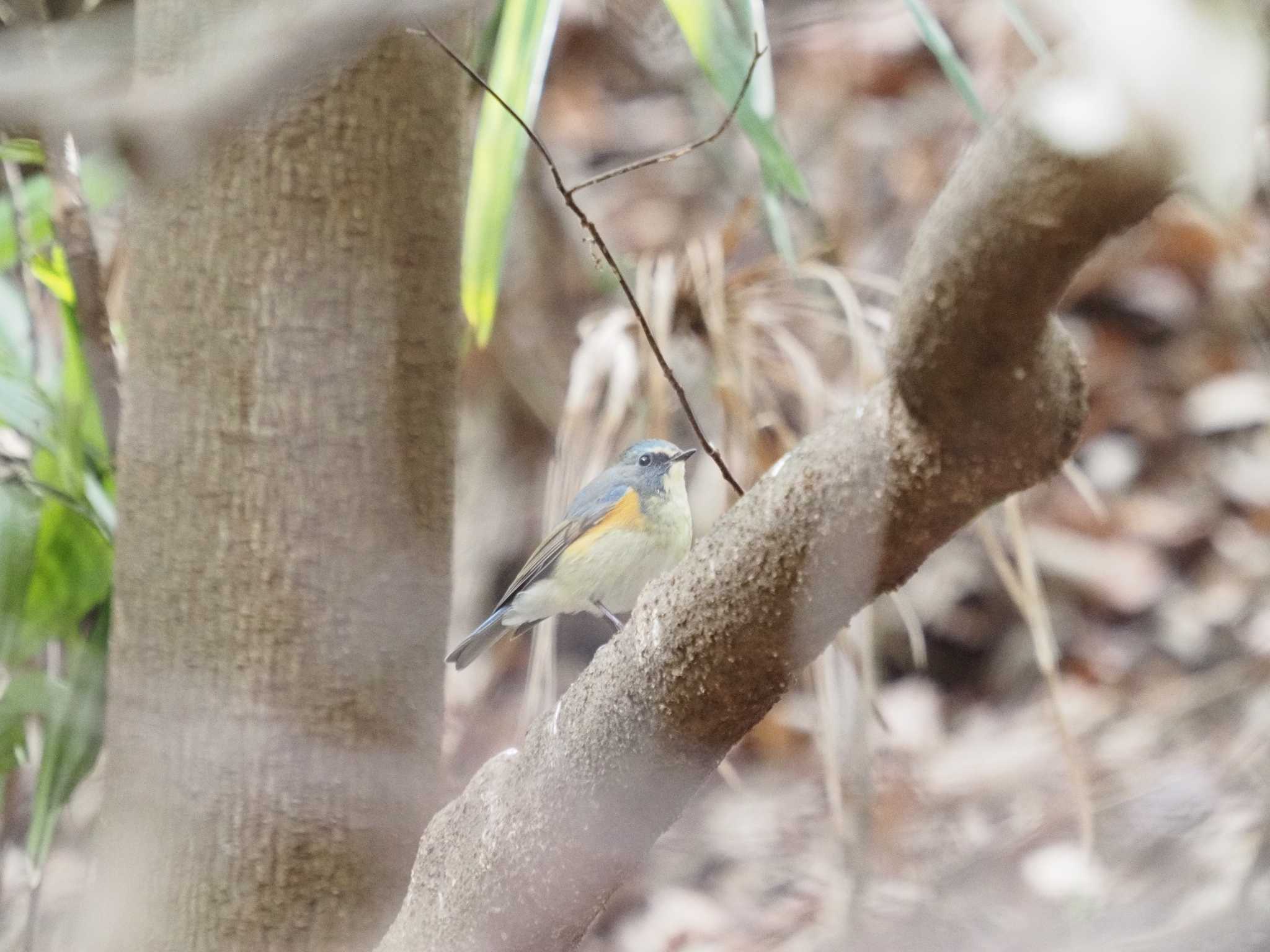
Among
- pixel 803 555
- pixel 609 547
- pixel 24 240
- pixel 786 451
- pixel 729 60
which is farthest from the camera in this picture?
pixel 24 240

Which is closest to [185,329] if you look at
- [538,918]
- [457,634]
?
[538,918]

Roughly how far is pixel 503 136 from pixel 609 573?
357mm

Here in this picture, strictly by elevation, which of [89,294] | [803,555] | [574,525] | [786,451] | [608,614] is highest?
[89,294]

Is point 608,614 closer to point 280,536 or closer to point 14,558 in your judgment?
point 280,536

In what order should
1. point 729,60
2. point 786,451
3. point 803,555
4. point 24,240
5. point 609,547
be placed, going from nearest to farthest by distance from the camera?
point 803,555, point 729,60, point 609,547, point 786,451, point 24,240

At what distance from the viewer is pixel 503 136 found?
1.00m

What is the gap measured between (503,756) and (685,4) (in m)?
0.54

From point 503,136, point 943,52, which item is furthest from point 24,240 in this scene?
point 943,52

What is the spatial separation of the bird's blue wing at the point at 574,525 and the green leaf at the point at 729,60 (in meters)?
0.30

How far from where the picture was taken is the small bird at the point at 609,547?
41.8 inches

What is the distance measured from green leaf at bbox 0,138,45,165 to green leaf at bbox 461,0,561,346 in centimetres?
34

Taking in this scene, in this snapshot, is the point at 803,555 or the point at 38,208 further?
the point at 38,208

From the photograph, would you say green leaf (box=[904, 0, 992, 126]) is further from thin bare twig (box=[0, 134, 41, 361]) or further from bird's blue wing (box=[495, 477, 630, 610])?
thin bare twig (box=[0, 134, 41, 361])

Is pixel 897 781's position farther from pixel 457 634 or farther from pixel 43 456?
pixel 43 456
